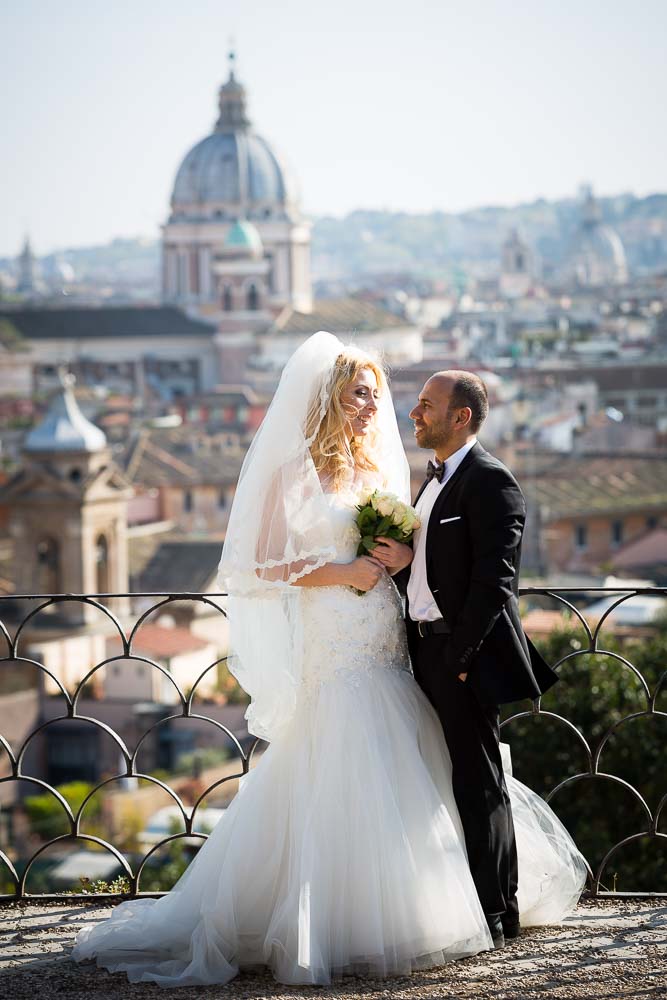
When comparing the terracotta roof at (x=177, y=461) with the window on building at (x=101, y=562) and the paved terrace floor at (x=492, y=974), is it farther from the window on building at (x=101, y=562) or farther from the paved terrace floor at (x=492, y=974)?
the paved terrace floor at (x=492, y=974)

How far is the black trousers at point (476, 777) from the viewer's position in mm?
2695

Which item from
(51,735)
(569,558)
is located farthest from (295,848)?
(569,558)

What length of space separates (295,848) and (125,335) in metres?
63.1

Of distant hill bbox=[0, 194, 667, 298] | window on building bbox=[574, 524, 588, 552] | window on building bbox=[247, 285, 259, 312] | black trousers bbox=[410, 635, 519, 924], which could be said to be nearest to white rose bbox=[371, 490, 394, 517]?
black trousers bbox=[410, 635, 519, 924]

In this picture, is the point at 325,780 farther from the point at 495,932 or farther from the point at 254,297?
the point at 254,297

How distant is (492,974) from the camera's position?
2.62 meters

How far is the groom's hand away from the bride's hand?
13 millimetres

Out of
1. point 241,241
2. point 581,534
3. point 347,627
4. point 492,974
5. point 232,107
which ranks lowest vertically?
point 581,534

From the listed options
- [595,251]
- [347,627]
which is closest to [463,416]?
[347,627]

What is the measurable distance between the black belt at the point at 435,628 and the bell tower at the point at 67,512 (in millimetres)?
24465

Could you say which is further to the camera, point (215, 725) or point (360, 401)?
point (215, 725)

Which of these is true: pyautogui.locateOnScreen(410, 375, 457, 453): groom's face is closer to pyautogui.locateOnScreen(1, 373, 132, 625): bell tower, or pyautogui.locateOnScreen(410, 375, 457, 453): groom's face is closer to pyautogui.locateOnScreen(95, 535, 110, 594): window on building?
pyautogui.locateOnScreen(1, 373, 132, 625): bell tower

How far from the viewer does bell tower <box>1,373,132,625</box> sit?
27.3 meters

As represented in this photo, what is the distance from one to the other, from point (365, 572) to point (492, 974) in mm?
690
